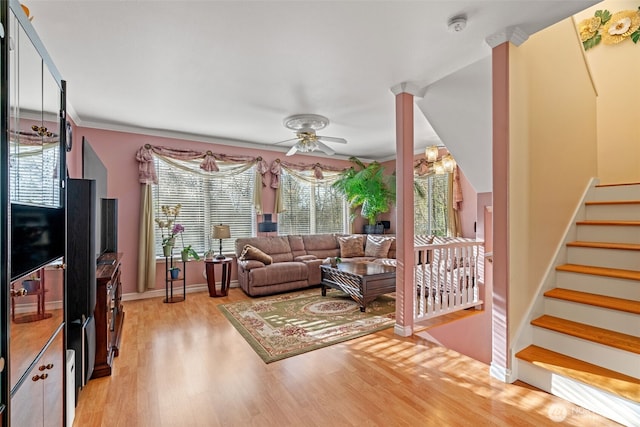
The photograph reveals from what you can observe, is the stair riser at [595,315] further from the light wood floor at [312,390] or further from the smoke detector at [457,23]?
the smoke detector at [457,23]

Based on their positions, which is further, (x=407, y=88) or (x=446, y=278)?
(x=446, y=278)

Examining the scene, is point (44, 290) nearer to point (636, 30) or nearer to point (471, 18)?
point (471, 18)

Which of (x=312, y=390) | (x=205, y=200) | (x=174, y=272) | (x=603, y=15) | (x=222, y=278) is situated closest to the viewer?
(x=312, y=390)

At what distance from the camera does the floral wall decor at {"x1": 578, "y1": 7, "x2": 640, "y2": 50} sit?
3.32 meters

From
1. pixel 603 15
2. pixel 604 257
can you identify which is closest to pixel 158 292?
pixel 604 257

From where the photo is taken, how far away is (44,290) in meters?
1.28

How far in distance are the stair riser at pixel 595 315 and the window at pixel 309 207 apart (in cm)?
447

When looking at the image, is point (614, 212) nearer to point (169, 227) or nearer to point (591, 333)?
point (591, 333)

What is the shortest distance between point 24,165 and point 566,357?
3252 millimetres

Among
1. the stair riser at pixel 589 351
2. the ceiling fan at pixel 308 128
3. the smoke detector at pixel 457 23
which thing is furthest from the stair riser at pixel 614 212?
the ceiling fan at pixel 308 128

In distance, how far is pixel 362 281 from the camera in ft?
12.6

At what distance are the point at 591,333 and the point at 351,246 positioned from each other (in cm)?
403

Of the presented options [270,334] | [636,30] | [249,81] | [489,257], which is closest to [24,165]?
[249,81]

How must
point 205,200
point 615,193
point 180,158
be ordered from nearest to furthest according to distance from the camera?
point 615,193
point 180,158
point 205,200
